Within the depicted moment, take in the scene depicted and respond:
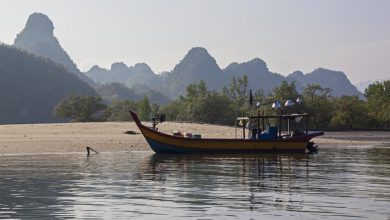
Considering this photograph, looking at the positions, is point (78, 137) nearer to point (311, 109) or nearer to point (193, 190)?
point (193, 190)

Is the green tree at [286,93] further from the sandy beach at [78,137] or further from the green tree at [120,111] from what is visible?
the sandy beach at [78,137]

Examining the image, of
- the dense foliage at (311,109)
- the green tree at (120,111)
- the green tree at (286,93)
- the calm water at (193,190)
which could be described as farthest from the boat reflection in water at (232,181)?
the green tree at (120,111)

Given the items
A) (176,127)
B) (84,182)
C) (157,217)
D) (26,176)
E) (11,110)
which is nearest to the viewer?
(157,217)

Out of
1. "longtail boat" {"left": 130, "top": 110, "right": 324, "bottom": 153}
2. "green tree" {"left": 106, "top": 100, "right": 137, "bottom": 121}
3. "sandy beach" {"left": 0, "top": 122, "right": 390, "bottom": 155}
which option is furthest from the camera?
"green tree" {"left": 106, "top": 100, "right": 137, "bottom": 121}

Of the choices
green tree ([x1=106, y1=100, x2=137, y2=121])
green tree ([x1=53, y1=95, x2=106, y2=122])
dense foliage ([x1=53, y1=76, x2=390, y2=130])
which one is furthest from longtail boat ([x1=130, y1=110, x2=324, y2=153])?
green tree ([x1=106, y1=100, x2=137, y2=121])

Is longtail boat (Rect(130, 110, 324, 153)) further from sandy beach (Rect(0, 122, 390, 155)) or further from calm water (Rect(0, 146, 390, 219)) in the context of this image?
calm water (Rect(0, 146, 390, 219))

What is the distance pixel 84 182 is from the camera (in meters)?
24.5

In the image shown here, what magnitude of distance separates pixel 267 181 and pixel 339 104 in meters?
89.4

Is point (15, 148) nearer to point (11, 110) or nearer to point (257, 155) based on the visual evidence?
point (257, 155)

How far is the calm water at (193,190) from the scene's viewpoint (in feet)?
54.4

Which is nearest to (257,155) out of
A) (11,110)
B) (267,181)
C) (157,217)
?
(267,181)

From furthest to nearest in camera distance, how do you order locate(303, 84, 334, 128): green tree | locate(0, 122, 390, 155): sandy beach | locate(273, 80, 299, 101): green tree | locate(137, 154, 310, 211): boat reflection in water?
locate(273, 80, 299, 101): green tree, locate(303, 84, 334, 128): green tree, locate(0, 122, 390, 155): sandy beach, locate(137, 154, 310, 211): boat reflection in water

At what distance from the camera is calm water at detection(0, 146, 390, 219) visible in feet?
54.4

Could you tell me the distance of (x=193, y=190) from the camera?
21656 mm
